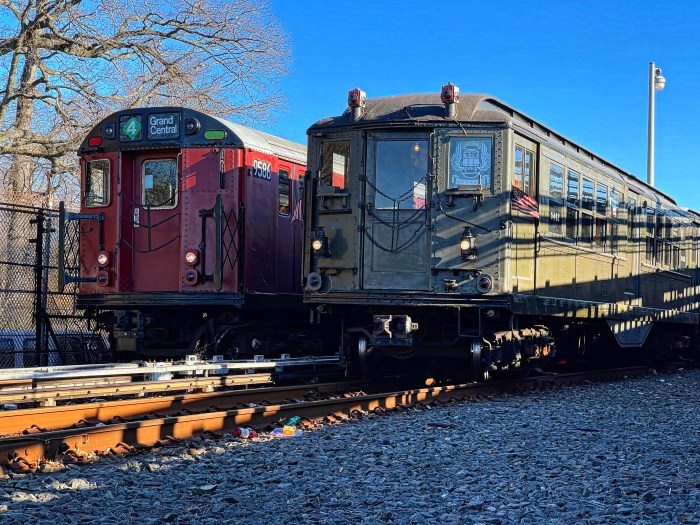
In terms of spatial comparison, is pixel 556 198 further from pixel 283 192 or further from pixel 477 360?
pixel 283 192

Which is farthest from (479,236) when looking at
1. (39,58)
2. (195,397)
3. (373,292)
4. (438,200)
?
(39,58)

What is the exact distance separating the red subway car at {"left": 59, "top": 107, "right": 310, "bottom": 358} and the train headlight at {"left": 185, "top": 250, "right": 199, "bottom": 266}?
1cm

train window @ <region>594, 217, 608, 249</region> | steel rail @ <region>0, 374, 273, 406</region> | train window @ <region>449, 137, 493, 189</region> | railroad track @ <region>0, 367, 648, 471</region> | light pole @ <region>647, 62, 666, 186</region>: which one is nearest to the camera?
railroad track @ <region>0, 367, 648, 471</region>

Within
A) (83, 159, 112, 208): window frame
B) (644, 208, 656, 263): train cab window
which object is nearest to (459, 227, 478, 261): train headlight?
(83, 159, 112, 208): window frame

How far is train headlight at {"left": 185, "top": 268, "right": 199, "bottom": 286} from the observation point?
12.0 metres

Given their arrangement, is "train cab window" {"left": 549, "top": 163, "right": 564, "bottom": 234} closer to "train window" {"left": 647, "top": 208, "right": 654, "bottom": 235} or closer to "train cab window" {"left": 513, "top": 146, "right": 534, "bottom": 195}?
"train cab window" {"left": 513, "top": 146, "right": 534, "bottom": 195}

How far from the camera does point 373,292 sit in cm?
1041

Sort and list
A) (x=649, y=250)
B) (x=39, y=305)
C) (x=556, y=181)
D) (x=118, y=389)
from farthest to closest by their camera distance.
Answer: (x=649, y=250), (x=39, y=305), (x=556, y=181), (x=118, y=389)

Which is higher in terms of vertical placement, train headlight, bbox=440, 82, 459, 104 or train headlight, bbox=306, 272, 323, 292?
train headlight, bbox=440, 82, 459, 104

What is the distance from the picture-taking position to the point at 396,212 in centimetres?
1050

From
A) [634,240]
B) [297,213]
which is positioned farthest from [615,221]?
[297,213]

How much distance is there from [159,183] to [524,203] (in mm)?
5396

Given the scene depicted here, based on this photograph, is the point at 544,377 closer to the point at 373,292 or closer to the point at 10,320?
the point at 373,292

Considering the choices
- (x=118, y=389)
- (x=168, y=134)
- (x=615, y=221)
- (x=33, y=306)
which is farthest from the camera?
(x=33, y=306)
